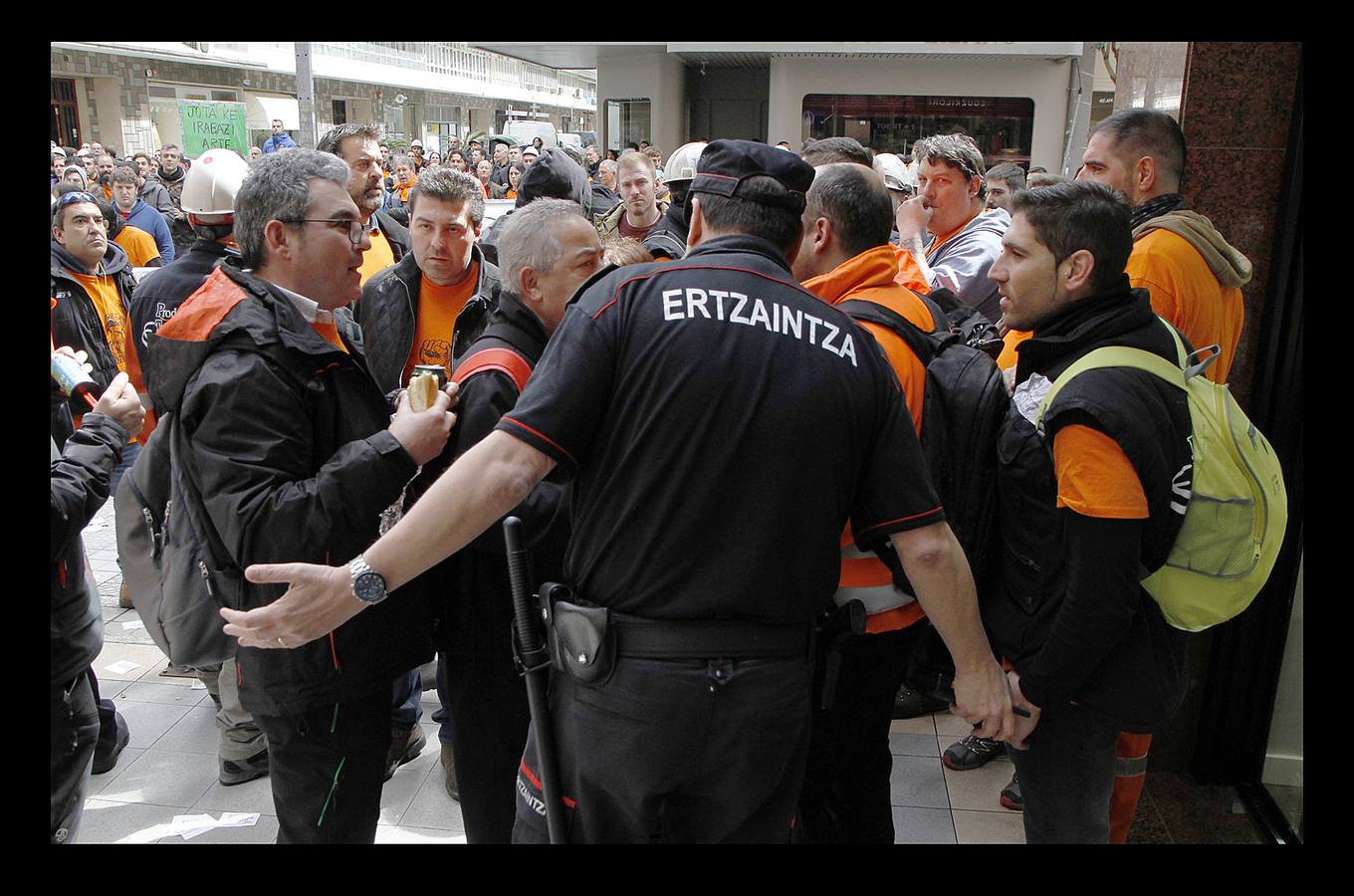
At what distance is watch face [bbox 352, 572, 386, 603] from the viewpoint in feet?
6.07

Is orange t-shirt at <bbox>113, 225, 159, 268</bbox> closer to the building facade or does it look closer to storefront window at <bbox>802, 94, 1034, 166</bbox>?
the building facade

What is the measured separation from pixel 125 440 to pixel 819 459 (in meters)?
1.84

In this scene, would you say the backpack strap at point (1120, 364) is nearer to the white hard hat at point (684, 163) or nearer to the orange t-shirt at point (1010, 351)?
the orange t-shirt at point (1010, 351)

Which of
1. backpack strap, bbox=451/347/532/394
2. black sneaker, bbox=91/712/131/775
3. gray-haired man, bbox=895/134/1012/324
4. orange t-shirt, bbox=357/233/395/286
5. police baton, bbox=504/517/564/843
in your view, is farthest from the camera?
orange t-shirt, bbox=357/233/395/286

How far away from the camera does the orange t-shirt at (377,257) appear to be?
15.9 ft

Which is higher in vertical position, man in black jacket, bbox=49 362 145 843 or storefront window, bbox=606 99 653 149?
storefront window, bbox=606 99 653 149

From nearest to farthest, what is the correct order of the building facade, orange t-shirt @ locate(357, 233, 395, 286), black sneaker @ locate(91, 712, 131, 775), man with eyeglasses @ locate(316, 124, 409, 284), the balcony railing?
black sneaker @ locate(91, 712, 131, 775)
orange t-shirt @ locate(357, 233, 395, 286)
man with eyeglasses @ locate(316, 124, 409, 284)
the building facade
the balcony railing

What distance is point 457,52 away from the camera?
50469mm

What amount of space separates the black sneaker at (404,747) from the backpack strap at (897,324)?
8.19 feet

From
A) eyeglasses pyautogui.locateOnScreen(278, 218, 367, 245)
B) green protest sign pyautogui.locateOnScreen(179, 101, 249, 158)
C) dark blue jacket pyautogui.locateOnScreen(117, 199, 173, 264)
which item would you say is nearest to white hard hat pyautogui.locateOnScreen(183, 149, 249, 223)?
eyeglasses pyautogui.locateOnScreen(278, 218, 367, 245)

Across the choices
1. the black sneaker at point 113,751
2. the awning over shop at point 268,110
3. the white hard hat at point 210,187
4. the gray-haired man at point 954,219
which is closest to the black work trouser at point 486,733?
the black sneaker at point 113,751

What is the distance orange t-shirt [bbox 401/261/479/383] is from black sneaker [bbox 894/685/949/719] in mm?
2418

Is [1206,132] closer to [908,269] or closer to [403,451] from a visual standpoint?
[908,269]

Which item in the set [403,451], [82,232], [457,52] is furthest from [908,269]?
[457,52]
